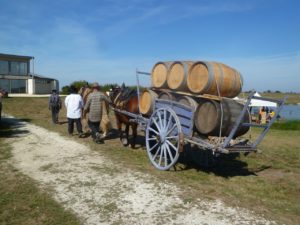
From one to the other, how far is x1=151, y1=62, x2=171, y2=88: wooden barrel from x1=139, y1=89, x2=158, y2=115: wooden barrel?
232 mm

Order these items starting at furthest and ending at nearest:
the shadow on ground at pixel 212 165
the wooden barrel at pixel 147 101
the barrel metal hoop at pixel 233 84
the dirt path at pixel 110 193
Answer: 1. the wooden barrel at pixel 147 101
2. the shadow on ground at pixel 212 165
3. the barrel metal hoop at pixel 233 84
4. the dirt path at pixel 110 193

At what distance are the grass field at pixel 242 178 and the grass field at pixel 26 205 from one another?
6.98ft

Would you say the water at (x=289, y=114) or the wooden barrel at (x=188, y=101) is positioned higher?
the wooden barrel at (x=188, y=101)

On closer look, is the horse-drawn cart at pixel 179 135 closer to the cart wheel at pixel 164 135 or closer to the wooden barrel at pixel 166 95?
the cart wheel at pixel 164 135

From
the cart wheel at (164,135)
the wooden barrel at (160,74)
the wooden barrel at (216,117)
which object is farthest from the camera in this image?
the wooden barrel at (160,74)

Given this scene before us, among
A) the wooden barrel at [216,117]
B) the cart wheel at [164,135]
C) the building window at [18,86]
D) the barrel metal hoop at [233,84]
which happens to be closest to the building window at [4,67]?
the building window at [18,86]

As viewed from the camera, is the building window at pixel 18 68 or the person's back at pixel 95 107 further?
the building window at pixel 18 68

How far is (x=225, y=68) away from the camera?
7145 millimetres

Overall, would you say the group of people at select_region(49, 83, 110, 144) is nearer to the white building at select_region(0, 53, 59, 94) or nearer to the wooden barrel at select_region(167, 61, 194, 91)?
the wooden barrel at select_region(167, 61, 194, 91)

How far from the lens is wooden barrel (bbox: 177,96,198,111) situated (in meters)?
7.25

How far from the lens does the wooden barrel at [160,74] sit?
8.33 metres

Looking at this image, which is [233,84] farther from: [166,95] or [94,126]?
[94,126]

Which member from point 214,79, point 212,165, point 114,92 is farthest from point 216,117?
point 114,92

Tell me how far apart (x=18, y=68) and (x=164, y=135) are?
40126mm
